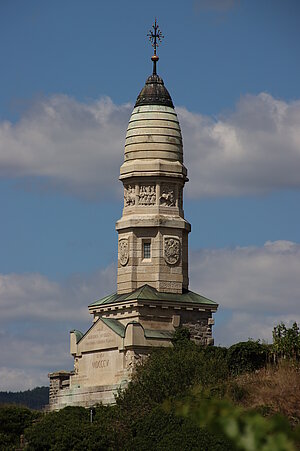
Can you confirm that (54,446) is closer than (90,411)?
Yes

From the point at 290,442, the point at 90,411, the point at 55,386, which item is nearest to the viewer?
the point at 290,442

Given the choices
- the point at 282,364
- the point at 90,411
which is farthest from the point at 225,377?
the point at 90,411

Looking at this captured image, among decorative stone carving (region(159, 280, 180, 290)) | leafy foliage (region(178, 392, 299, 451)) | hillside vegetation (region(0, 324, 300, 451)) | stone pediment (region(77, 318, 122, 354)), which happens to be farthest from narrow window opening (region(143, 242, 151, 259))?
leafy foliage (region(178, 392, 299, 451))

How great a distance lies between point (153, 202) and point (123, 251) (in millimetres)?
3612

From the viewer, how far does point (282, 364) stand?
186 feet

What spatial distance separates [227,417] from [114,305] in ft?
201

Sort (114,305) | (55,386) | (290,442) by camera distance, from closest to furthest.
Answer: (290,442) → (114,305) → (55,386)

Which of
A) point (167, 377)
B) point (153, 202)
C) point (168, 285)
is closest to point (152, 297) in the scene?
point (168, 285)

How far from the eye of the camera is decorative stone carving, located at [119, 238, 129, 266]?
67.9 m

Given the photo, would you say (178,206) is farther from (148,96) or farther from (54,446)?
(54,446)

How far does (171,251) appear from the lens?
68062 millimetres

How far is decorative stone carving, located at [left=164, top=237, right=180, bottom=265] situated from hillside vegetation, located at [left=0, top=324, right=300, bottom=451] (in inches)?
183

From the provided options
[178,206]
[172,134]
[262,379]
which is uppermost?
[172,134]

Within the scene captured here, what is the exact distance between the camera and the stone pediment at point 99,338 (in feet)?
213
